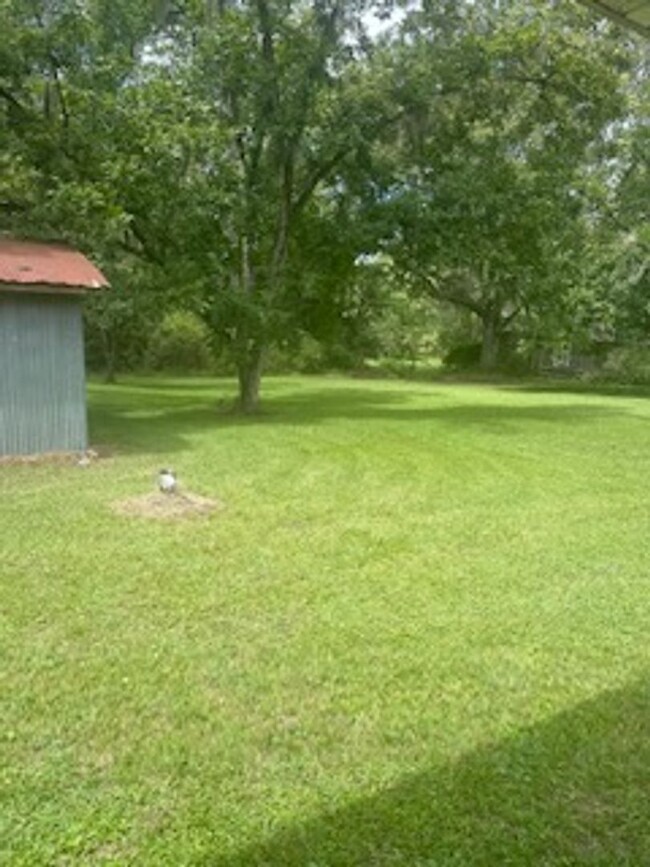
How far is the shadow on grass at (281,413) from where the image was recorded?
40.4 feet

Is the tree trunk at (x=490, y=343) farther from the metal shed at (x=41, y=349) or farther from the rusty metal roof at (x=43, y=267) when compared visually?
the metal shed at (x=41, y=349)

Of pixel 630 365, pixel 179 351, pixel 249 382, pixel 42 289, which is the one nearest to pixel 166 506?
pixel 42 289

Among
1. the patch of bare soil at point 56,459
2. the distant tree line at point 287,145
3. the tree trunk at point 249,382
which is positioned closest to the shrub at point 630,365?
the distant tree line at point 287,145

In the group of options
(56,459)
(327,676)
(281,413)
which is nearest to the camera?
(327,676)

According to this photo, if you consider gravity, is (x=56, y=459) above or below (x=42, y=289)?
below

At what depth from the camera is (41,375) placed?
30.3 feet

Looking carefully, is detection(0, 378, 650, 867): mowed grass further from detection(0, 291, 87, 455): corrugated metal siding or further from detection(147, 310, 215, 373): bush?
detection(147, 310, 215, 373): bush

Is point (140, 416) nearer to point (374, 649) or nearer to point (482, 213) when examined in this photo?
point (482, 213)

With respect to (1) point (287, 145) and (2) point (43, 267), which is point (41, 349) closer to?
(2) point (43, 267)

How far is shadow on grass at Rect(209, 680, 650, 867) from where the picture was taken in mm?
2410

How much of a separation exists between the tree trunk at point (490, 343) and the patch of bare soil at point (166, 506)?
25672 millimetres

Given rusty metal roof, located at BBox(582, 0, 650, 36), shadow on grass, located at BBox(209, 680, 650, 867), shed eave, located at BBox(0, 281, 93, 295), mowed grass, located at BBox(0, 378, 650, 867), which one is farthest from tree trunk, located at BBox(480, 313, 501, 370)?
rusty metal roof, located at BBox(582, 0, 650, 36)

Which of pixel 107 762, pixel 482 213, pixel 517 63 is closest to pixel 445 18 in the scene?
pixel 517 63

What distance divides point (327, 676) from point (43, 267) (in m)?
7.30
